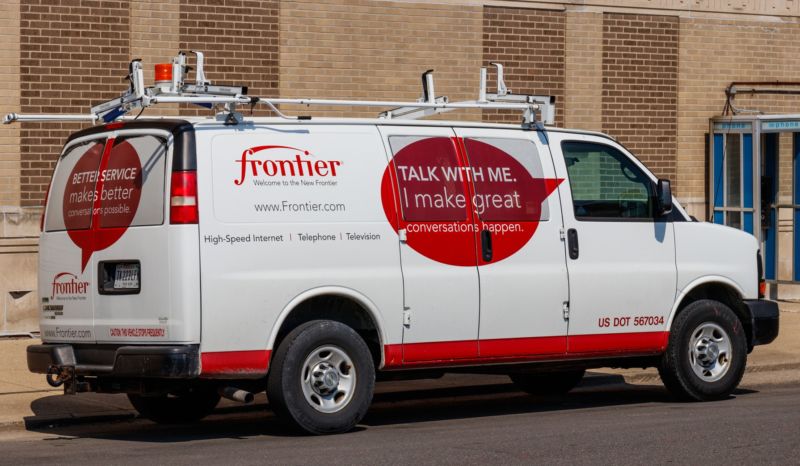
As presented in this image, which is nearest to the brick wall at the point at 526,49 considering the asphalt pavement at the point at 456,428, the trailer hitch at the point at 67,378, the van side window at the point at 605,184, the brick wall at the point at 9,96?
the asphalt pavement at the point at 456,428

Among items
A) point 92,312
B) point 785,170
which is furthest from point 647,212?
point 785,170

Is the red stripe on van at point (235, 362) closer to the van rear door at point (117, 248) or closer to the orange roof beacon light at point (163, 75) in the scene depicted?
the van rear door at point (117, 248)

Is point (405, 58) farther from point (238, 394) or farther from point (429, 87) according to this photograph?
point (238, 394)

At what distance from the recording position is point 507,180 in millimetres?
10445

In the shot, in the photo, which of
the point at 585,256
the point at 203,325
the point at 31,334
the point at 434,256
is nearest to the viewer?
the point at 203,325

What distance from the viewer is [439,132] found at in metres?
10.3

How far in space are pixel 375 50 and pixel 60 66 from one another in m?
3.69

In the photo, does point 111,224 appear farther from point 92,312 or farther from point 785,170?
point 785,170

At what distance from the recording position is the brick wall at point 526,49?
693 inches

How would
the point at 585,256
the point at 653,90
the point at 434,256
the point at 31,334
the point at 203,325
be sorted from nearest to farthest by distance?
the point at 203,325 → the point at 434,256 → the point at 585,256 → the point at 31,334 → the point at 653,90

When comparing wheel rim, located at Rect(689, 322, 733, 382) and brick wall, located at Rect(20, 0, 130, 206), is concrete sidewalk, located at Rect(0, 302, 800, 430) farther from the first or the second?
brick wall, located at Rect(20, 0, 130, 206)

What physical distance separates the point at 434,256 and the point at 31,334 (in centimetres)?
676

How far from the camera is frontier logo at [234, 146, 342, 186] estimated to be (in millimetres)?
9344

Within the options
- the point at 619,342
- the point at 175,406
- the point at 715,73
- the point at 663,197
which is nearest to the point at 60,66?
the point at 175,406
